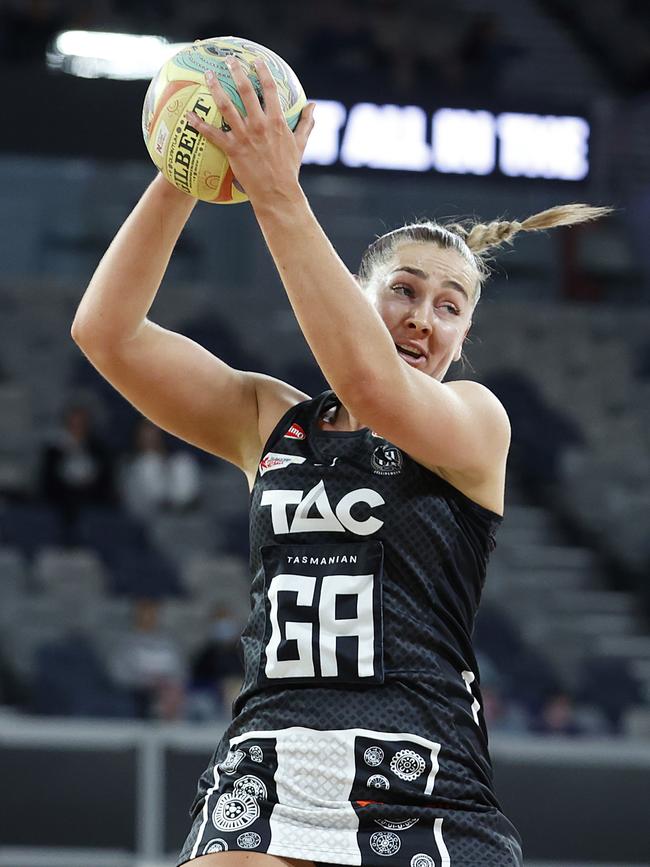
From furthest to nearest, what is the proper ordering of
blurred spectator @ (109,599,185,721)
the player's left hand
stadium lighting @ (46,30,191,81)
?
stadium lighting @ (46,30,191,81)
blurred spectator @ (109,599,185,721)
the player's left hand

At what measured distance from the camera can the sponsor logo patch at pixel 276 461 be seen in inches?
99.8

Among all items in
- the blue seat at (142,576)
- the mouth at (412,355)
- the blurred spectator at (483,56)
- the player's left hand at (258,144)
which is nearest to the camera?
the player's left hand at (258,144)

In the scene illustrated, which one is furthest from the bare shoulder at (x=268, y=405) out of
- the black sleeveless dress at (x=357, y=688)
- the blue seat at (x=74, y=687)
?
the blue seat at (x=74, y=687)

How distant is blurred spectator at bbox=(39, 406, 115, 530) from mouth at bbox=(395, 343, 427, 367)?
813cm

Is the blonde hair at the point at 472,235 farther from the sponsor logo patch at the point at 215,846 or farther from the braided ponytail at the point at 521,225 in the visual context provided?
the sponsor logo patch at the point at 215,846

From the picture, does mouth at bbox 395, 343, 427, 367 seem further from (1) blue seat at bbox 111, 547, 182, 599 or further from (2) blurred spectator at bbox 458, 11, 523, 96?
(2) blurred spectator at bbox 458, 11, 523, 96

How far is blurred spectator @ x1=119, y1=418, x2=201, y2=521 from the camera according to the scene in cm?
1080

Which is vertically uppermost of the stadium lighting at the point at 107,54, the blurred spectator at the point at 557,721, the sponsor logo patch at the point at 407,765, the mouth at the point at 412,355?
the stadium lighting at the point at 107,54

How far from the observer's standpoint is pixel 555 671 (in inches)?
412

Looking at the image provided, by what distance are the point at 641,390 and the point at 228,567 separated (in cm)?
518

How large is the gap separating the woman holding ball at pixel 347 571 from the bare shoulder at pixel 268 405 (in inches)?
1.9

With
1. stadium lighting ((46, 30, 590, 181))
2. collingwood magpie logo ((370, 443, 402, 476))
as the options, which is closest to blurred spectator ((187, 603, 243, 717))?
stadium lighting ((46, 30, 590, 181))

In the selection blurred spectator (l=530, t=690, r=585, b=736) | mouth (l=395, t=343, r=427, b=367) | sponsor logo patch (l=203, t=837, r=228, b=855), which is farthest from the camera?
blurred spectator (l=530, t=690, r=585, b=736)

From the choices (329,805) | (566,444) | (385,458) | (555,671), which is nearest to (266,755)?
(329,805)
